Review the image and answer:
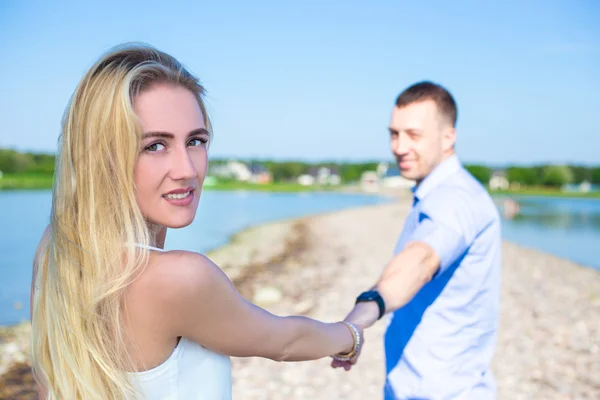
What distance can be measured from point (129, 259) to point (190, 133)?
0.43m

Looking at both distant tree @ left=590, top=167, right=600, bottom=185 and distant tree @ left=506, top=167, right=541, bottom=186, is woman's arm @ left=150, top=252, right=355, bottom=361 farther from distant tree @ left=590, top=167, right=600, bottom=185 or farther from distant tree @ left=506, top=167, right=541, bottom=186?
distant tree @ left=590, top=167, right=600, bottom=185

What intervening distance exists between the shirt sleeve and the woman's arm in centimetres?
110

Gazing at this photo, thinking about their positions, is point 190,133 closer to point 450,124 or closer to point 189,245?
point 450,124

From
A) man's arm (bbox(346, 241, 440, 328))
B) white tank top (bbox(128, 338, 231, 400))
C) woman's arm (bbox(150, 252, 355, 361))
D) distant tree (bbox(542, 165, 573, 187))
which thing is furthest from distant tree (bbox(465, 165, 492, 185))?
white tank top (bbox(128, 338, 231, 400))

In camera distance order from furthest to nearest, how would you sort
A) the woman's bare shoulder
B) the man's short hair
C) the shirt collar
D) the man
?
1. the man's short hair
2. the shirt collar
3. the man
4. the woman's bare shoulder

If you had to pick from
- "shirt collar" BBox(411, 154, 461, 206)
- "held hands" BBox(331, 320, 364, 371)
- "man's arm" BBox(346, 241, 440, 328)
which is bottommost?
"held hands" BBox(331, 320, 364, 371)

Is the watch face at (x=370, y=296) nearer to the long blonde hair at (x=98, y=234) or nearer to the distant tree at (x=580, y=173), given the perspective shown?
the long blonde hair at (x=98, y=234)

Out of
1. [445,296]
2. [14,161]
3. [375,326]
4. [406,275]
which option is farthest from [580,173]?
[406,275]

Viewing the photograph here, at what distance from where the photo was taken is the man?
275 cm

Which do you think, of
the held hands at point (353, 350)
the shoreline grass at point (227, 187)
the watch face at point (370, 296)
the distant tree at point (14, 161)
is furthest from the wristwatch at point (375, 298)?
the distant tree at point (14, 161)

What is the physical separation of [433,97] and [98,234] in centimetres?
263

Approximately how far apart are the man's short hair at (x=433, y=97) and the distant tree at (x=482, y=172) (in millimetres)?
136150

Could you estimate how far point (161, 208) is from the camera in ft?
5.48

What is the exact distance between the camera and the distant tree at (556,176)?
13550 cm
